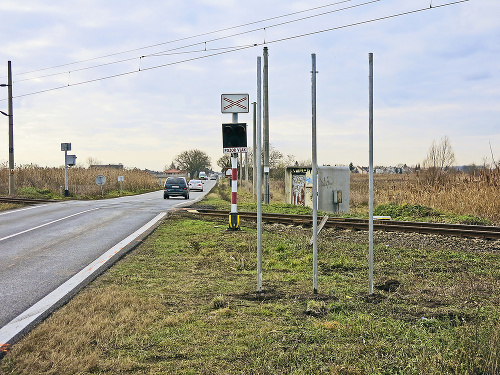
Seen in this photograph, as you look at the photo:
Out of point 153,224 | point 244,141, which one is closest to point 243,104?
point 244,141

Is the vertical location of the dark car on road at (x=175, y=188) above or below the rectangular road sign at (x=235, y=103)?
below

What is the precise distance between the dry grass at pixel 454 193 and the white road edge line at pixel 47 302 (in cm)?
1472

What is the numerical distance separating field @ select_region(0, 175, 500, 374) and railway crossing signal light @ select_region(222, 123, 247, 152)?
214cm

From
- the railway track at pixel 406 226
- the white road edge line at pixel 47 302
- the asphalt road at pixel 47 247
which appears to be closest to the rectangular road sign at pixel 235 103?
the white road edge line at pixel 47 302

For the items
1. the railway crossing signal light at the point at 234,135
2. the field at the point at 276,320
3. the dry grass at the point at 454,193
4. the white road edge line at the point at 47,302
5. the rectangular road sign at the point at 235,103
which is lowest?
the white road edge line at the point at 47,302

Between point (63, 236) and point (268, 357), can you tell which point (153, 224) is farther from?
point (268, 357)

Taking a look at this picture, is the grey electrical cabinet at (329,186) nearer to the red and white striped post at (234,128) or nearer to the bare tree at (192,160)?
the red and white striped post at (234,128)

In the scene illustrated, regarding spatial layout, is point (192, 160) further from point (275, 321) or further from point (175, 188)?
point (275, 321)

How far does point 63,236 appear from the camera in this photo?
13008mm

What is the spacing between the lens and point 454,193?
21359mm

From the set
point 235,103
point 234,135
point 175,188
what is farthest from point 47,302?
point 175,188

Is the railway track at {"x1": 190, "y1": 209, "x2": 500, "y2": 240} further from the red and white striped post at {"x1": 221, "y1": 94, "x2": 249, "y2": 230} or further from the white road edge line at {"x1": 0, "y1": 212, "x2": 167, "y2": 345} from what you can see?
the white road edge line at {"x1": 0, "y1": 212, "x2": 167, "y2": 345}

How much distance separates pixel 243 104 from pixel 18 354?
5965 millimetres

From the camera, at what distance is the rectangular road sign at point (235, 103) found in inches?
350
